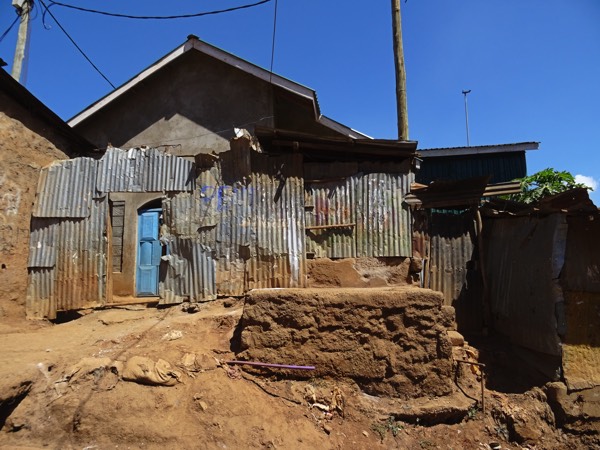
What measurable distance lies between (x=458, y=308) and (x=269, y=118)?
19.1 ft

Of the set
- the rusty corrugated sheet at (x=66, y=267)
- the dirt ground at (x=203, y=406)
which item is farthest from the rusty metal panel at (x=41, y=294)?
the dirt ground at (x=203, y=406)

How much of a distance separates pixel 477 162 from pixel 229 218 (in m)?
8.68

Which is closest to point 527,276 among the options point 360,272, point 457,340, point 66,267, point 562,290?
point 562,290

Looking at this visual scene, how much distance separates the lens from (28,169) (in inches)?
269

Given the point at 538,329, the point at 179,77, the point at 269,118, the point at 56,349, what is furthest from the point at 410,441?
the point at 179,77

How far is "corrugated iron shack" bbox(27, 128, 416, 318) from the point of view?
6.69 m

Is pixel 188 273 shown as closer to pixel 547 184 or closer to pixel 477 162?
pixel 547 184

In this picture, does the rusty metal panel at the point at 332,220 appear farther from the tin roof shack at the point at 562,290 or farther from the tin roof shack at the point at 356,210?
the tin roof shack at the point at 562,290

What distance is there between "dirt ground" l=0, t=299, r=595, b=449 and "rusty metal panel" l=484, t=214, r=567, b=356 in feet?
2.76

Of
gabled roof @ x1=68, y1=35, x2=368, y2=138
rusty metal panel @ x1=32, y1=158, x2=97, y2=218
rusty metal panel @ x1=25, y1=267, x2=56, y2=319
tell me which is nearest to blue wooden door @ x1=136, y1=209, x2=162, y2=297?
rusty metal panel @ x1=32, y1=158, x2=97, y2=218

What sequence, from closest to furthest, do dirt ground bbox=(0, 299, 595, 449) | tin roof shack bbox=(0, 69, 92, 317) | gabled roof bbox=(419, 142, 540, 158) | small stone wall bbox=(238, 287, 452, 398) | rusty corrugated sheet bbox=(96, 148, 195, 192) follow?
dirt ground bbox=(0, 299, 595, 449) → small stone wall bbox=(238, 287, 452, 398) → tin roof shack bbox=(0, 69, 92, 317) → rusty corrugated sheet bbox=(96, 148, 195, 192) → gabled roof bbox=(419, 142, 540, 158)

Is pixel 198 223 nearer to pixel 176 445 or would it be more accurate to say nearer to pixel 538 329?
pixel 176 445

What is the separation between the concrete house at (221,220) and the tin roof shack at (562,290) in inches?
74.7

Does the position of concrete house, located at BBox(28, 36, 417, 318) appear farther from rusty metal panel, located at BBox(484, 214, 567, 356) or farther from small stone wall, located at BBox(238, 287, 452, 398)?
small stone wall, located at BBox(238, 287, 452, 398)
